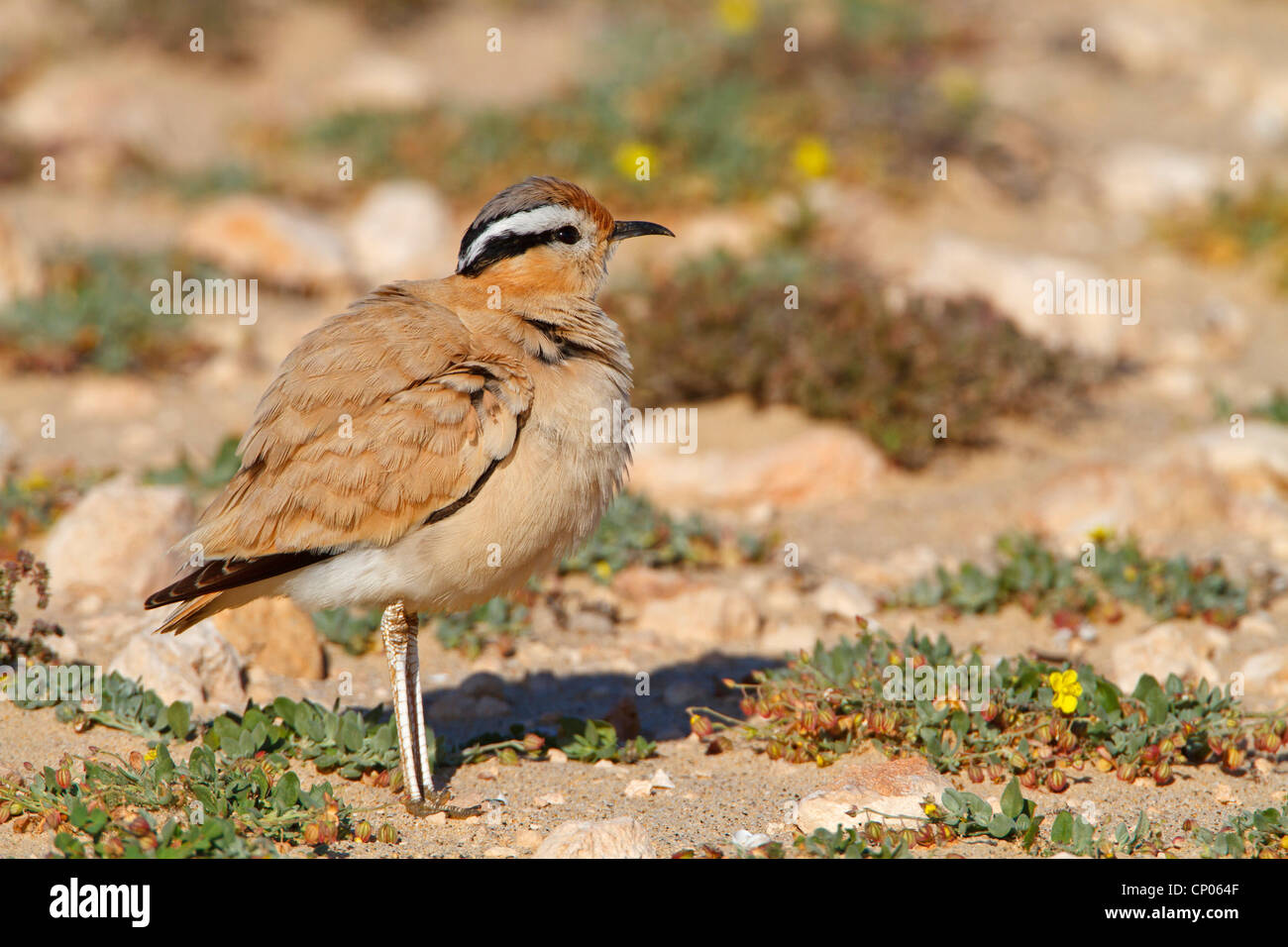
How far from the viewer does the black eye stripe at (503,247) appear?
5.57 m

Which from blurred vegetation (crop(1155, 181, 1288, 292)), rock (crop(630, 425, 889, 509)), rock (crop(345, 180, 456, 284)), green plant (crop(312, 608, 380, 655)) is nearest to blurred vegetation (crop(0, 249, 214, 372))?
Answer: rock (crop(345, 180, 456, 284))

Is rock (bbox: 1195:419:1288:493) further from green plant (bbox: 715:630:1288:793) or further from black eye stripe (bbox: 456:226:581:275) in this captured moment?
black eye stripe (bbox: 456:226:581:275)

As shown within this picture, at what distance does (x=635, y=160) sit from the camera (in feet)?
36.8

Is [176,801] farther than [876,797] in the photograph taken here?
No

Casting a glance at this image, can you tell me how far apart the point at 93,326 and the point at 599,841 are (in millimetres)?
6674

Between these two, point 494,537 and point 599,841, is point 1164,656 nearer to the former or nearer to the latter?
point 599,841

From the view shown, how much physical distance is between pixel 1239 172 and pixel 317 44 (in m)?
9.64

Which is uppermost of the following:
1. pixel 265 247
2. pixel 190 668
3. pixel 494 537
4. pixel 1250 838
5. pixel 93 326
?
pixel 265 247

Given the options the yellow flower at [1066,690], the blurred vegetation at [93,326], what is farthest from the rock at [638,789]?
the blurred vegetation at [93,326]

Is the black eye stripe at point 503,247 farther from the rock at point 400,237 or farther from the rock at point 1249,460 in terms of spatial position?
the rock at point 400,237

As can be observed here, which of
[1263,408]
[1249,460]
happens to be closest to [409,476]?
[1249,460]

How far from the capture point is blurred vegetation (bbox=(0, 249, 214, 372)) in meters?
9.46

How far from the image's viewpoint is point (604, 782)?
535cm

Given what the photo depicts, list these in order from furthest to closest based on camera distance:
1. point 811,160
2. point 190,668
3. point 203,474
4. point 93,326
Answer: point 811,160 < point 93,326 < point 203,474 < point 190,668
